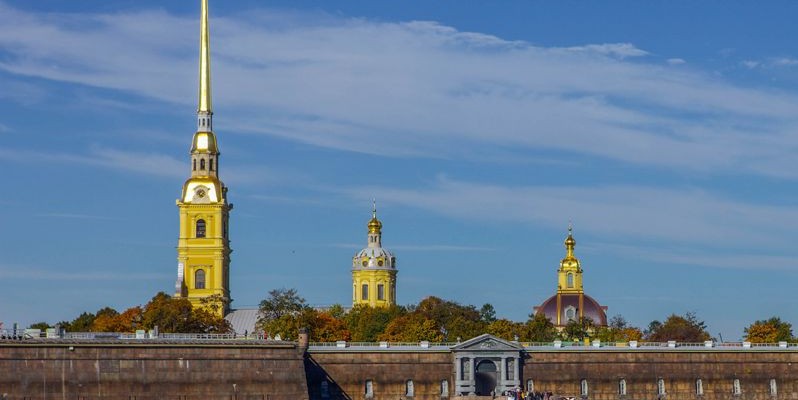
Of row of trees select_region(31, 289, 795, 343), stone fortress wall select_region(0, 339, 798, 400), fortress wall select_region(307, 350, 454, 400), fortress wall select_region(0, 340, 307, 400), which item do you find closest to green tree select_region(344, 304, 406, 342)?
row of trees select_region(31, 289, 795, 343)

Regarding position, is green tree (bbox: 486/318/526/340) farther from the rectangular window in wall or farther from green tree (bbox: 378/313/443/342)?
the rectangular window in wall

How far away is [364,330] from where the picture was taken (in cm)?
17312

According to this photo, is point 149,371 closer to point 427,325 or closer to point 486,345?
point 486,345

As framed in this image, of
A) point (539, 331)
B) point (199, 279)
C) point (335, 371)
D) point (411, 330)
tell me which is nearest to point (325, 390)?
point (335, 371)

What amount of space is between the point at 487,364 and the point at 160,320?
3574 cm

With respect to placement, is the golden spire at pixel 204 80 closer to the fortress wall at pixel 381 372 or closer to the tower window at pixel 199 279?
the tower window at pixel 199 279

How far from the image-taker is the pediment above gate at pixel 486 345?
432ft

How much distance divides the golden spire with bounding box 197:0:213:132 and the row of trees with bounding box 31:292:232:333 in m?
27.6

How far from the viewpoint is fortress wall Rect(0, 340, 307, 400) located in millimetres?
113250

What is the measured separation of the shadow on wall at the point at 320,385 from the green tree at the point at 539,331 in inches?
1584

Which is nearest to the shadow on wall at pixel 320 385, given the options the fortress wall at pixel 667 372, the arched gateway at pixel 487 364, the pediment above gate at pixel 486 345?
the arched gateway at pixel 487 364

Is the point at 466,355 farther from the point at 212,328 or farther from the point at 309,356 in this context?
the point at 212,328

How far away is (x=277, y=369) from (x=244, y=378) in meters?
2.54

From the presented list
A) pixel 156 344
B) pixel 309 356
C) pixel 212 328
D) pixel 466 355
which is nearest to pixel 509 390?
pixel 466 355
